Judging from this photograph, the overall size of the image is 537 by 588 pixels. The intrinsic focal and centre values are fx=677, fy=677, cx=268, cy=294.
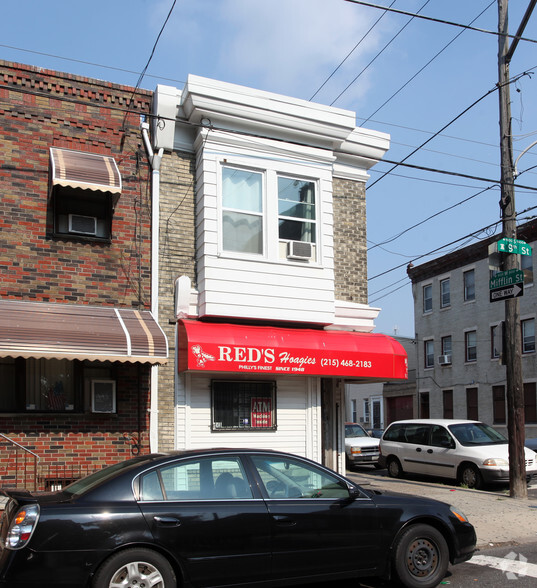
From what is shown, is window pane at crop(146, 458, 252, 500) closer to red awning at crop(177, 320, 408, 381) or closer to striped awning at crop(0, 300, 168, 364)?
striped awning at crop(0, 300, 168, 364)

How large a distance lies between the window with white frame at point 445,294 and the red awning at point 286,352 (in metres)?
23.8

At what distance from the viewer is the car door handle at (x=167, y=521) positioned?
219 inches

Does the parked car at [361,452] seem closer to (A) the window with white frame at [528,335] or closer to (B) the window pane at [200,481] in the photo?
(A) the window with white frame at [528,335]

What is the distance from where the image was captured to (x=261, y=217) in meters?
12.4

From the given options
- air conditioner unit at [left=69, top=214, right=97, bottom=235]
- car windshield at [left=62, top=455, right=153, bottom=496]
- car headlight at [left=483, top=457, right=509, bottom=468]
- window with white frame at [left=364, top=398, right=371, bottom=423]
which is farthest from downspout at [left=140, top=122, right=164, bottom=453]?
window with white frame at [left=364, top=398, right=371, bottom=423]

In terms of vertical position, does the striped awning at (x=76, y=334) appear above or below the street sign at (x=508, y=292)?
below

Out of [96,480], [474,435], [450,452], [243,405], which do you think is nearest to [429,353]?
[474,435]

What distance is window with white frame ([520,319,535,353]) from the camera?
2975cm

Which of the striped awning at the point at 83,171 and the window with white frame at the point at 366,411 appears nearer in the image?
the striped awning at the point at 83,171

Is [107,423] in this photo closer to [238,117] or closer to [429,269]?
[238,117]

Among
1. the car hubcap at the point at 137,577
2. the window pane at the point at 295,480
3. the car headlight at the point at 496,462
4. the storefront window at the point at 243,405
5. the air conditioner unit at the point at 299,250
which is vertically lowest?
the car headlight at the point at 496,462

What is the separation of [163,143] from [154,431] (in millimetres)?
5061

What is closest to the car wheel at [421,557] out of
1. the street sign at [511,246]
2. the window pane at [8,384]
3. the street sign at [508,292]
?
the window pane at [8,384]

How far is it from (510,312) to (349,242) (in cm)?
340
